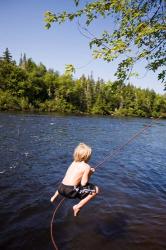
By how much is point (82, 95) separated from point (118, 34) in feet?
349

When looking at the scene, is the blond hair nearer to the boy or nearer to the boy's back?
the boy

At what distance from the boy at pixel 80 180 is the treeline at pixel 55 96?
64.1 metres

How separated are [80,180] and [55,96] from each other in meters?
97.6

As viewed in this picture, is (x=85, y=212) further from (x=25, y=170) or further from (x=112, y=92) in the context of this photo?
(x=25, y=170)

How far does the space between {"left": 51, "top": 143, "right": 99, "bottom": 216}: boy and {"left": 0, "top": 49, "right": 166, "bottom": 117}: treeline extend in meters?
64.1

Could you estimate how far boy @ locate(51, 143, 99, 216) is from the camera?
6711 millimetres

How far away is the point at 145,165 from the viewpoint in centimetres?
1703

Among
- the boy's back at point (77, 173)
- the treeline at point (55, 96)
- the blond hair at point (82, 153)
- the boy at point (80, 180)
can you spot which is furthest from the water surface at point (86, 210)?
the treeline at point (55, 96)

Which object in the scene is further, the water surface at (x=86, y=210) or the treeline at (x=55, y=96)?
the treeline at (x=55, y=96)

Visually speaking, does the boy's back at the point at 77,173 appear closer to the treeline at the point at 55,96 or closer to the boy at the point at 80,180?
the boy at the point at 80,180

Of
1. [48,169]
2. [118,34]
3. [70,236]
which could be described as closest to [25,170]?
[48,169]

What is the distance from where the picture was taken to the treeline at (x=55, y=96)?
88.2m

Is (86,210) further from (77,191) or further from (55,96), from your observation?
(55,96)

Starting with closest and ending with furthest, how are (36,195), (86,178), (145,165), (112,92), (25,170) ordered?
1. (86,178)
2. (112,92)
3. (36,195)
4. (25,170)
5. (145,165)
